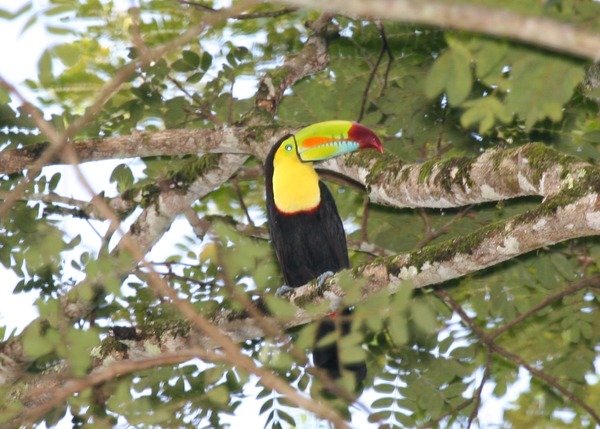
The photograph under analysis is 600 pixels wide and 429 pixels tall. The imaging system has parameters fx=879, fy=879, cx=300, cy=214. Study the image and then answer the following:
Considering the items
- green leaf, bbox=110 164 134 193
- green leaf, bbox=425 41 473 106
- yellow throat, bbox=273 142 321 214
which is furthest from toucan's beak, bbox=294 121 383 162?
green leaf, bbox=425 41 473 106

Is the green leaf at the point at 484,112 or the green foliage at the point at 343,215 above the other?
the green leaf at the point at 484,112

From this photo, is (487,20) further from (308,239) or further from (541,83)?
(308,239)

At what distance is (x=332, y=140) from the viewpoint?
5027 mm

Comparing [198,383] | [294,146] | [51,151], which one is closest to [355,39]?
[294,146]

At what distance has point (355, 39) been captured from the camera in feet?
19.6

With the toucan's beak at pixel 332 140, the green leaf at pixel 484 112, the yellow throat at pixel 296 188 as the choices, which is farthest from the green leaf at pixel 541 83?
the yellow throat at pixel 296 188

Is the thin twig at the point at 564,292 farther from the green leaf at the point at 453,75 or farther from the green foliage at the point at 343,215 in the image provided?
the green leaf at the point at 453,75

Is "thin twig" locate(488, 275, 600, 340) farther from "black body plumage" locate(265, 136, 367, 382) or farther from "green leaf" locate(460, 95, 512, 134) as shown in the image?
"green leaf" locate(460, 95, 512, 134)

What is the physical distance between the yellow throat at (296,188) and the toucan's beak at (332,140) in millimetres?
180

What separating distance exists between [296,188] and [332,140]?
0.56m

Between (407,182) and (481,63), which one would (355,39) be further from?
(481,63)

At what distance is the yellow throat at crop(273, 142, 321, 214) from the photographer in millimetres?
5426

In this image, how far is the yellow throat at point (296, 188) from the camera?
5.43 metres

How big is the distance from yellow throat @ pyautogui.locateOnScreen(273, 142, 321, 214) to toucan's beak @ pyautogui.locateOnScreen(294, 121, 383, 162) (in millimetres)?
180
